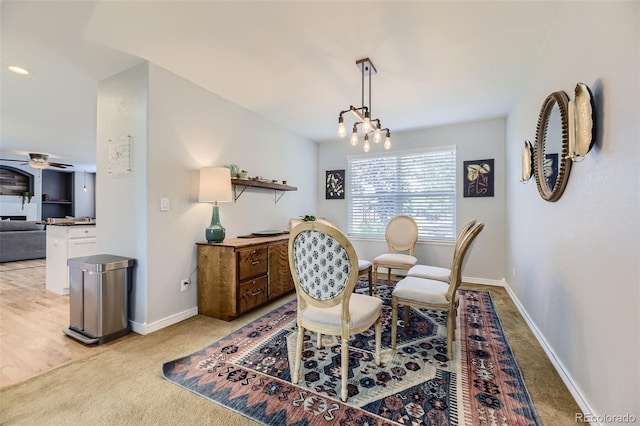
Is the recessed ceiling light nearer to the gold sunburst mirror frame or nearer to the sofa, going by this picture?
the gold sunburst mirror frame

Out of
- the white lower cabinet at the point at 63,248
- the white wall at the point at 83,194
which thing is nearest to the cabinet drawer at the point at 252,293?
the white lower cabinet at the point at 63,248

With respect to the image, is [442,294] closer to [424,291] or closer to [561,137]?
[424,291]

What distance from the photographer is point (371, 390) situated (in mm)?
1630

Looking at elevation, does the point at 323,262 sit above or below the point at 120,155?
below

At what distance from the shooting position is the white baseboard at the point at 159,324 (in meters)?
2.43

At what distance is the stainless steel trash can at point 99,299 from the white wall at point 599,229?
3.30 m

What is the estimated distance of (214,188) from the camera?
109 inches

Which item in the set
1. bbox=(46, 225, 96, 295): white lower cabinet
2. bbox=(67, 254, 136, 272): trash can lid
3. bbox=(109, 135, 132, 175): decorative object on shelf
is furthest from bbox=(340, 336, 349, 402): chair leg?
bbox=(46, 225, 96, 295): white lower cabinet

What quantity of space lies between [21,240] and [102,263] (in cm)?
588

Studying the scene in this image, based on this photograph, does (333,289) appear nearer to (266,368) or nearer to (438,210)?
(266,368)

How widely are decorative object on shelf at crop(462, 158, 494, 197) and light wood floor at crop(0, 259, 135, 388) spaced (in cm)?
467

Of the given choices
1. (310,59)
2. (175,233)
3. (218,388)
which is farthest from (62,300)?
(310,59)

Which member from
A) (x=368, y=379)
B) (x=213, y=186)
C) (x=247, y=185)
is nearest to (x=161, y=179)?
(x=213, y=186)

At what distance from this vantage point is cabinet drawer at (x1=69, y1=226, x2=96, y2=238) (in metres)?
3.60
